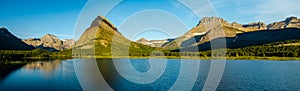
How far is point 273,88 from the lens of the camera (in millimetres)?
48969

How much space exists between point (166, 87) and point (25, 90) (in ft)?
80.3

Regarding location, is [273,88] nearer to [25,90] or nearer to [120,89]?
[120,89]

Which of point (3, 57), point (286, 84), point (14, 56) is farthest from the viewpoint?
point (14, 56)

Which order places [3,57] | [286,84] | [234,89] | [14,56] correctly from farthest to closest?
1. [14,56]
2. [3,57]
3. [286,84]
4. [234,89]

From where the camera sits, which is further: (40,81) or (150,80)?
(40,81)

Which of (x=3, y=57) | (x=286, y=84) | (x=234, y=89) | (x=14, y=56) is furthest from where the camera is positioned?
(x=14, y=56)

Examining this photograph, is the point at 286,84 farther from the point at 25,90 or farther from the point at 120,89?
the point at 25,90

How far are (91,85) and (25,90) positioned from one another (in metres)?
11.8

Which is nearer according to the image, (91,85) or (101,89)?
(101,89)

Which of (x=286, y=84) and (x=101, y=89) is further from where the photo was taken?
(x=286, y=84)

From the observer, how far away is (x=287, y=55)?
524 feet

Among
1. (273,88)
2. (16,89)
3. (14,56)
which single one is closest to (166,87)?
(273,88)

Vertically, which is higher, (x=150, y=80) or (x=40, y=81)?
(x=40, y=81)

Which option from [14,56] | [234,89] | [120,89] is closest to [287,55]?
[234,89]
